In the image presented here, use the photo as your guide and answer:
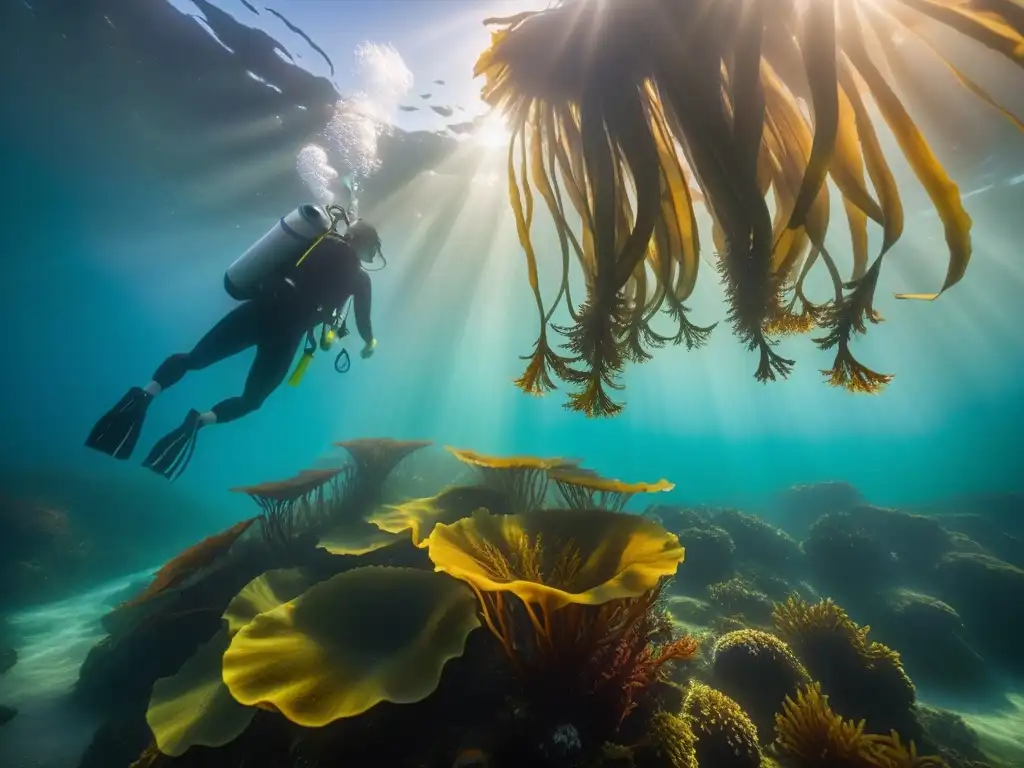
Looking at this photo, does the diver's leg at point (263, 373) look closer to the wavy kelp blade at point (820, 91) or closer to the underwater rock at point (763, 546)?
the wavy kelp blade at point (820, 91)

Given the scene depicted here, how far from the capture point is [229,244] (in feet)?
87.5

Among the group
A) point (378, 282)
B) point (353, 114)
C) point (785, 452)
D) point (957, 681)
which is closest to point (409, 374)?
point (378, 282)

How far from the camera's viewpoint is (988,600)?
1010 cm

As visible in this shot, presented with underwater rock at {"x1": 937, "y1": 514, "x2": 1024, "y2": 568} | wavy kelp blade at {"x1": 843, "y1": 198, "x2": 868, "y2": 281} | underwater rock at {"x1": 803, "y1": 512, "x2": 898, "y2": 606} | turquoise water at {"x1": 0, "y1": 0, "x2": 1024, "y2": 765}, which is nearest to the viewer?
wavy kelp blade at {"x1": 843, "y1": 198, "x2": 868, "y2": 281}

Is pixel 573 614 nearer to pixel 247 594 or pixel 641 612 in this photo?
pixel 641 612

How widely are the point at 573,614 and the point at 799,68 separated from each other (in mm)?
2570

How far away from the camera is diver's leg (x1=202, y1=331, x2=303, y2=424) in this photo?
5.75 meters

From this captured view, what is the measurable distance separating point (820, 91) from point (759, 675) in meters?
4.25

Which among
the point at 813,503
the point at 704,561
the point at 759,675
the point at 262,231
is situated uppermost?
the point at 262,231

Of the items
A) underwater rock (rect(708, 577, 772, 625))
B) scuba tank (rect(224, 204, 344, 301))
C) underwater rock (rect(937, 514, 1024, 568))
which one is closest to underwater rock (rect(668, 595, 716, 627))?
underwater rock (rect(708, 577, 772, 625))

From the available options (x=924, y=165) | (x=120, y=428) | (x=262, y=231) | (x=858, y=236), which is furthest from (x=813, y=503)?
(x=262, y=231)

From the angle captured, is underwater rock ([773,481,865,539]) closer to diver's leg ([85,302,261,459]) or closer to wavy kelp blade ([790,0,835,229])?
diver's leg ([85,302,261,459])

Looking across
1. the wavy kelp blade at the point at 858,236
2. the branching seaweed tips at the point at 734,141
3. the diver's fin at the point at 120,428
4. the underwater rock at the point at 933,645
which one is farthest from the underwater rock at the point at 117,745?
the underwater rock at the point at 933,645

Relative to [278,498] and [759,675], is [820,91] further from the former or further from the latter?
[278,498]
